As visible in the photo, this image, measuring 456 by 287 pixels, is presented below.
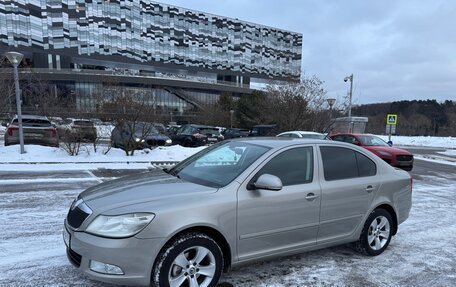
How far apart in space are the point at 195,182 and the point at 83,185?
5.95 m

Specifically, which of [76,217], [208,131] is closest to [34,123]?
[208,131]

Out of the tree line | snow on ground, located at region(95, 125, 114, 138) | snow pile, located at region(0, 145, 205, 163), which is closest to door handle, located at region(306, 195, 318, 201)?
snow pile, located at region(0, 145, 205, 163)

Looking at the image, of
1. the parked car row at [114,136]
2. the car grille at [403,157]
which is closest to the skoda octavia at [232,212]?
the car grille at [403,157]

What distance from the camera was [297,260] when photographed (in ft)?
14.1

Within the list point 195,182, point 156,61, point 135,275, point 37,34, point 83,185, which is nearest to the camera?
point 135,275

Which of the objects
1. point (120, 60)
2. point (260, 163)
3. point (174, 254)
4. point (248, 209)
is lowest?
point (174, 254)

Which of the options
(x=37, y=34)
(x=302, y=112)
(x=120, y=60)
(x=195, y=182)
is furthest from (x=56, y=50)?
(x=195, y=182)

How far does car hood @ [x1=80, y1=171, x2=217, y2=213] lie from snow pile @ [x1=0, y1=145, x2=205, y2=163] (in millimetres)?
9684

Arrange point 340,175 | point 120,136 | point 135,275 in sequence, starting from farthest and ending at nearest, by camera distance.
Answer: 1. point 120,136
2. point 340,175
3. point 135,275

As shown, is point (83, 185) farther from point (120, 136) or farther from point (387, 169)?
point (387, 169)

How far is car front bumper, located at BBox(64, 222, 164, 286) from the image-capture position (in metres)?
2.94

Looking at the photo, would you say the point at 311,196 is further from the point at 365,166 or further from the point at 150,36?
the point at 150,36

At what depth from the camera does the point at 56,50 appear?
260 feet

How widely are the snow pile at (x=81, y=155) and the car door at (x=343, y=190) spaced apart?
10335 mm
